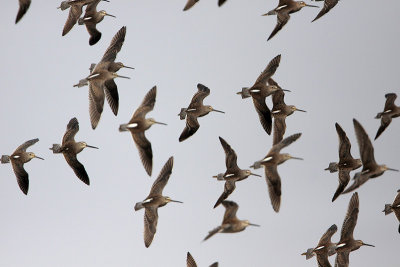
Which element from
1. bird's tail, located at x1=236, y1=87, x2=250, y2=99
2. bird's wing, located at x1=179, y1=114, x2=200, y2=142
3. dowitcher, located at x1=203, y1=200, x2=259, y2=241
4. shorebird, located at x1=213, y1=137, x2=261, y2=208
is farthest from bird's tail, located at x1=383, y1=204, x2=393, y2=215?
bird's wing, located at x1=179, y1=114, x2=200, y2=142

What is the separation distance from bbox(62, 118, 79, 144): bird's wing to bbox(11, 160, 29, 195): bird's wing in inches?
44.7

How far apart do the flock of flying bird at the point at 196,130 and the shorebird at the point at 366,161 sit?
1.01ft

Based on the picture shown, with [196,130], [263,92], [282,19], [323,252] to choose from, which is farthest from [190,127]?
[323,252]

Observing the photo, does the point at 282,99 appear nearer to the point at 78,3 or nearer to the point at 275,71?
the point at 275,71

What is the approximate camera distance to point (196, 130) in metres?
21.1

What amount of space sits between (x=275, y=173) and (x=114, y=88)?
4241 millimetres

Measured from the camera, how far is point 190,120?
2100 cm

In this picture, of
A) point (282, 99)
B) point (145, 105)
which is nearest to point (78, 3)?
point (145, 105)

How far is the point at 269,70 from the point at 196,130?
6.82ft

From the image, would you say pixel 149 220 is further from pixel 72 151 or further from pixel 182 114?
pixel 182 114

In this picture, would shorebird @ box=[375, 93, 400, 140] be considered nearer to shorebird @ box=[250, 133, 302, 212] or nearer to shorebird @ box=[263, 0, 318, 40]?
shorebird @ box=[263, 0, 318, 40]

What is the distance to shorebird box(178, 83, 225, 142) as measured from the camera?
68.6ft

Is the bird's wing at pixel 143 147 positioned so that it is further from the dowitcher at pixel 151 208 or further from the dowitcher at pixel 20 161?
the dowitcher at pixel 20 161

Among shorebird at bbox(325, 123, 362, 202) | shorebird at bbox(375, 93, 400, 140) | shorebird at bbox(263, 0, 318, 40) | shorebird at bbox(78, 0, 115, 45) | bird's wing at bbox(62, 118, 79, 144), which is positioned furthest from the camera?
shorebird at bbox(78, 0, 115, 45)
